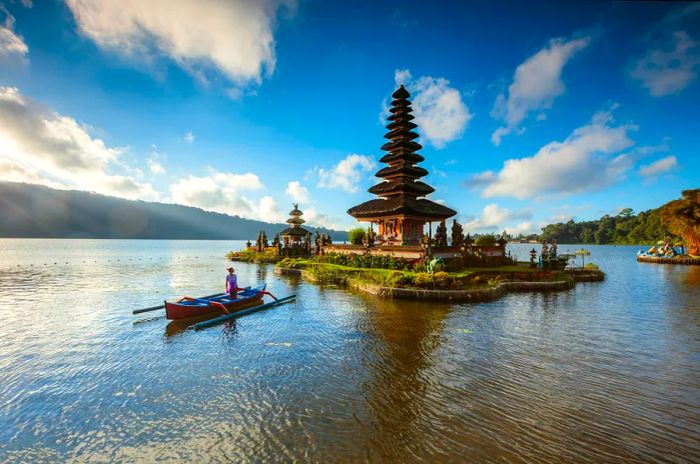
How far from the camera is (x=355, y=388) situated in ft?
29.0

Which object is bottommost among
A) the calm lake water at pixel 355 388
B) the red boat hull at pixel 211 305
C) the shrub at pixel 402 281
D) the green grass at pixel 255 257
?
the calm lake water at pixel 355 388

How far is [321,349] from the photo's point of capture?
472 inches

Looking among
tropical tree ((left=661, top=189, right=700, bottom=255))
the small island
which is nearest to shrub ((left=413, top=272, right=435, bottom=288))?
the small island

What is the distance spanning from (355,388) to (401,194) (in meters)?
27.1

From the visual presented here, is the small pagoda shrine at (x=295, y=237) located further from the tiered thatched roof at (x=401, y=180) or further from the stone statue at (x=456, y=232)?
the stone statue at (x=456, y=232)

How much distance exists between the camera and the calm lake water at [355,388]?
6.36 m

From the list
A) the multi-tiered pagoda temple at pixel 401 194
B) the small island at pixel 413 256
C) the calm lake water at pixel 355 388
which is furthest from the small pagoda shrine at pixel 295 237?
the calm lake water at pixel 355 388

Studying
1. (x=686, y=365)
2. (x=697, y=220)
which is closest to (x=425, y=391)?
(x=686, y=365)

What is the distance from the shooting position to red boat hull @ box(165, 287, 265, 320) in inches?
621

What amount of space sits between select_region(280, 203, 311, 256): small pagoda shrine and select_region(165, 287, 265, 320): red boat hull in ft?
109

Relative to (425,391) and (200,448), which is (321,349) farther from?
(200,448)

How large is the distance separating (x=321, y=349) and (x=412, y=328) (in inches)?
190

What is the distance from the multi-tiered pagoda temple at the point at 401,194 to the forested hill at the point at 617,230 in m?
104

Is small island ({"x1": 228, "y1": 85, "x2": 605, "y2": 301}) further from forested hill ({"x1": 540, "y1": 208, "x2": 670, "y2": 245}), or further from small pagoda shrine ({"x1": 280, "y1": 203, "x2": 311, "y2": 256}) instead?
forested hill ({"x1": 540, "y1": 208, "x2": 670, "y2": 245})
